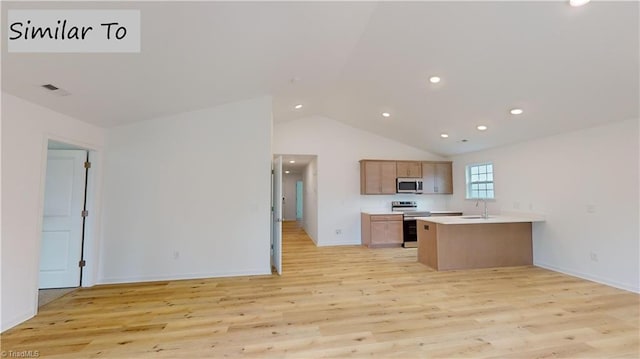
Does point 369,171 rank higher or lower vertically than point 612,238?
higher

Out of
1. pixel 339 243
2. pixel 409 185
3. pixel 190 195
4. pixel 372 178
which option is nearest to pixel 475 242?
pixel 409 185

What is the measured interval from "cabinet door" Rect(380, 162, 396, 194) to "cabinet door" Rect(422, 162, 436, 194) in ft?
2.76

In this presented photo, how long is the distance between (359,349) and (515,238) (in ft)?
13.9

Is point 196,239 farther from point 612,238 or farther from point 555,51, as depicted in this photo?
point 612,238

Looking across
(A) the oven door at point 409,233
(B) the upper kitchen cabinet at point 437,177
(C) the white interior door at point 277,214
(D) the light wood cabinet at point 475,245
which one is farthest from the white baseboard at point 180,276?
(B) the upper kitchen cabinet at point 437,177

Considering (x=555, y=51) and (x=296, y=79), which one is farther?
(x=296, y=79)

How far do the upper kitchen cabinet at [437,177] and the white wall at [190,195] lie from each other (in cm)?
444

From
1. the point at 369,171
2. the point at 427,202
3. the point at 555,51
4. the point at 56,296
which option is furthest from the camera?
the point at 427,202

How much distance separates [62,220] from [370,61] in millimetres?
4701

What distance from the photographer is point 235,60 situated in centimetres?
310

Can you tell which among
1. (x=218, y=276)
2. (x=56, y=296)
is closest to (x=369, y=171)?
(x=218, y=276)

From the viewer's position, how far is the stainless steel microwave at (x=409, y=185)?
6.90 m

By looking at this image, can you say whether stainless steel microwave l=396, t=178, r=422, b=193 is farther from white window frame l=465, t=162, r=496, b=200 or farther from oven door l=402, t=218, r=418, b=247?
white window frame l=465, t=162, r=496, b=200

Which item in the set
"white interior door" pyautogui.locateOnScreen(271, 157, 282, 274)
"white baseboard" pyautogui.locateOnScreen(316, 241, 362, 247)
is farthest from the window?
"white interior door" pyautogui.locateOnScreen(271, 157, 282, 274)
